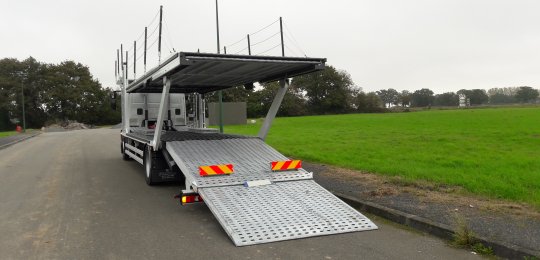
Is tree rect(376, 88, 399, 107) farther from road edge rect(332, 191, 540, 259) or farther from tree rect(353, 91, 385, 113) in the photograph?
road edge rect(332, 191, 540, 259)

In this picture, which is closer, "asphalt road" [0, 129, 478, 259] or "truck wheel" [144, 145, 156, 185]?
"asphalt road" [0, 129, 478, 259]

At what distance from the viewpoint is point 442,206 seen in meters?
6.80

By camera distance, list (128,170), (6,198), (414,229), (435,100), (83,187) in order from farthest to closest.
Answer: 1. (435,100)
2. (128,170)
3. (83,187)
4. (6,198)
5. (414,229)

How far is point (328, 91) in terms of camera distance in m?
102

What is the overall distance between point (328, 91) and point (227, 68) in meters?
94.1

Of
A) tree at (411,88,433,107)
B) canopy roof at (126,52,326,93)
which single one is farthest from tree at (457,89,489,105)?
canopy roof at (126,52,326,93)

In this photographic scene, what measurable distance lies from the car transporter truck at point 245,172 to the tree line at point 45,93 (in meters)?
69.0

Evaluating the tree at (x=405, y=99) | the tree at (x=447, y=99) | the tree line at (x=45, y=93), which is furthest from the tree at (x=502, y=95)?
the tree line at (x=45, y=93)

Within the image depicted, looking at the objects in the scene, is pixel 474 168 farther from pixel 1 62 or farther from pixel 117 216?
pixel 1 62

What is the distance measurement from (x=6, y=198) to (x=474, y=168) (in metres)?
10.2

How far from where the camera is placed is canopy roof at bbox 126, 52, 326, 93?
7.63 m

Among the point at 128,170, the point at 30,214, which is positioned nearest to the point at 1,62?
the point at 128,170

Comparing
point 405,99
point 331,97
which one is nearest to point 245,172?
point 331,97

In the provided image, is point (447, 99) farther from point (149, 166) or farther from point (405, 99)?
point (149, 166)
